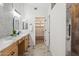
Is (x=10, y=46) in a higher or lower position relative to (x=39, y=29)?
lower

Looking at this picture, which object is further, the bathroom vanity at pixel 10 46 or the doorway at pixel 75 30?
the doorway at pixel 75 30

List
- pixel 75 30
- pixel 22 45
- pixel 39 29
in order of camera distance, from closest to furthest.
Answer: pixel 75 30, pixel 22 45, pixel 39 29

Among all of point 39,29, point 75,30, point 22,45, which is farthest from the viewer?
point 39,29

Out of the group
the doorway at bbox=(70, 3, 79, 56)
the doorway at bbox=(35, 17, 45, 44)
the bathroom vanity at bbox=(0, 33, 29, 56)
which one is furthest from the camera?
the doorway at bbox=(35, 17, 45, 44)

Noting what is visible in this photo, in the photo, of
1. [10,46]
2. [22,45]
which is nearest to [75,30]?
[10,46]

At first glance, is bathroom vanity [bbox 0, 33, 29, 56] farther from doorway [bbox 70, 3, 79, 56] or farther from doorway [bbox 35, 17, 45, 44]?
doorway [bbox 35, 17, 45, 44]

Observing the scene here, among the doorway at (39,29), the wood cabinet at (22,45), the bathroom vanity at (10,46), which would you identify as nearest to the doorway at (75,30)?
the bathroom vanity at (10,46)

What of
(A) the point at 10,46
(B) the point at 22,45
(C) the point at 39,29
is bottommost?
(B) the point at 22,45

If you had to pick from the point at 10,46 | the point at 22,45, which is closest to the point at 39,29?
the point at 22,45

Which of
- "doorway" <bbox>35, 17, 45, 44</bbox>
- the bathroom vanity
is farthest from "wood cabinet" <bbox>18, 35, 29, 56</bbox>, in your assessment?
"doorway" <bbox>35, 17, 45, 44</bbox>

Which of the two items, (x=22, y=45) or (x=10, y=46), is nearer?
(x=10, y=46)

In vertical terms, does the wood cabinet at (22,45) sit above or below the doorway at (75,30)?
below

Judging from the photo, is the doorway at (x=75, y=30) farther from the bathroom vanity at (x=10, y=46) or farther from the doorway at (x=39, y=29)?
the doorway at (x=39, y=29)

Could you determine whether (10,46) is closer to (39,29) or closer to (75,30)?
(75,30)
